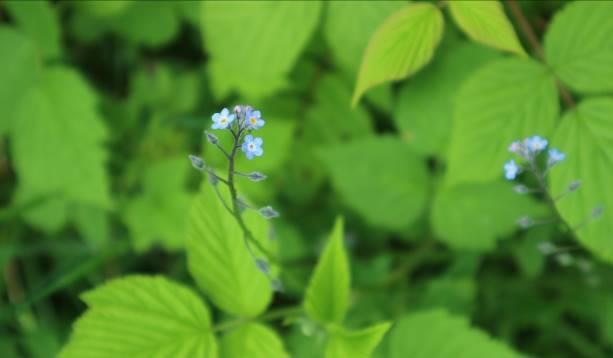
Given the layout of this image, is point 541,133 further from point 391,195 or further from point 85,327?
point 85,327

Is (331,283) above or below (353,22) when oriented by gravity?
below

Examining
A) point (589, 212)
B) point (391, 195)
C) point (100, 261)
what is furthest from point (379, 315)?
point (100, 261)

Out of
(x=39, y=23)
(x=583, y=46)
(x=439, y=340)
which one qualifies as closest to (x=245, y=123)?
(x=439, y=340)

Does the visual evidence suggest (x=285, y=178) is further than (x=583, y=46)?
Yes

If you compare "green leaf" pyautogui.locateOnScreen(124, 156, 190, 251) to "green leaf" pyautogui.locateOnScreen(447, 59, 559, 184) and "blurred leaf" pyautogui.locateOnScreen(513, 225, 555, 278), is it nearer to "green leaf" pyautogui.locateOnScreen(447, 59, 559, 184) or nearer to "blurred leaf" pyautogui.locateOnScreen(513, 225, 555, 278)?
"green leaf" pyautogui.locateOnScreen(447, 59, 559, 184)

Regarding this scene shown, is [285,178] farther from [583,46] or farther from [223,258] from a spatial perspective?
[583,46]

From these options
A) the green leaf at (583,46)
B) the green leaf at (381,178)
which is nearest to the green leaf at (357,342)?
the green leaf at (381,178)

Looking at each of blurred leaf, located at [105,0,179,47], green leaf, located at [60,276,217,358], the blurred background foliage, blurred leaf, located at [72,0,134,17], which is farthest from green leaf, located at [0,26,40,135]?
green leaf, located at [60,276,217,358]
